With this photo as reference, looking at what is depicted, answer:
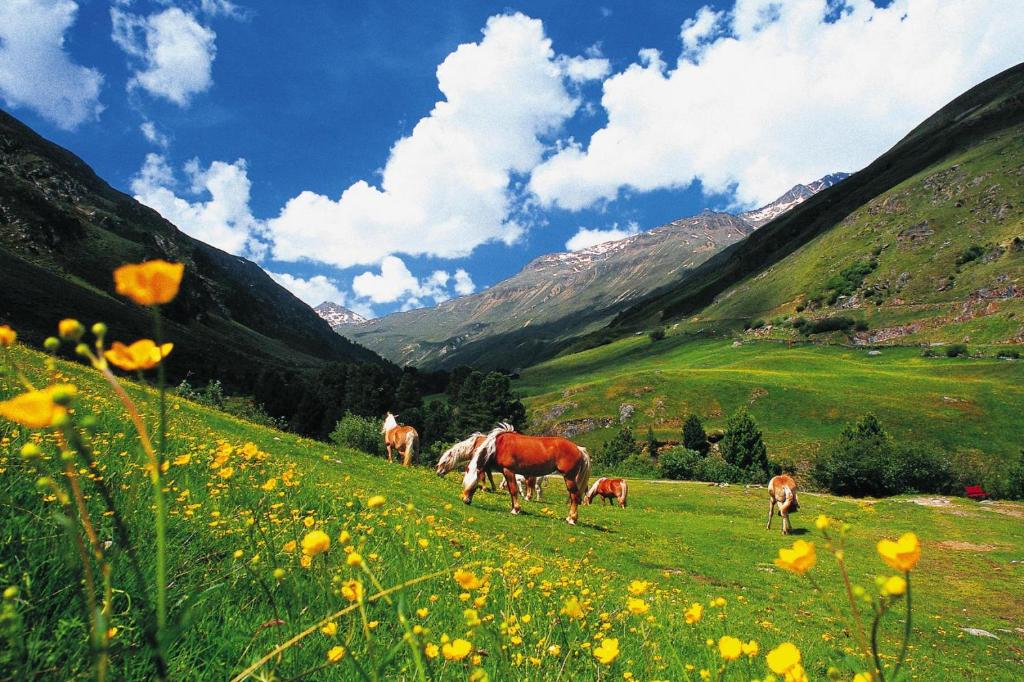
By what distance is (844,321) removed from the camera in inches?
5851

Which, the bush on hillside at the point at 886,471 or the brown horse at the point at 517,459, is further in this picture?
the bush on hillside at the point at 886,471

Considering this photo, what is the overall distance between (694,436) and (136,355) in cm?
9069

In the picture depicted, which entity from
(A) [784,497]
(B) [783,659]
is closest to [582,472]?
(A) [784,497]

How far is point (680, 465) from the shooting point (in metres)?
67.1

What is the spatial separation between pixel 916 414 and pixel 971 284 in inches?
3655

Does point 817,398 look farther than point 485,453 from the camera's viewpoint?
Yes

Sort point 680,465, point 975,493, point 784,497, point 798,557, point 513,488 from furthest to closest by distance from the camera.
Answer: point 680,465
point 975,493
point 784,497
point 513,488
point 798,557

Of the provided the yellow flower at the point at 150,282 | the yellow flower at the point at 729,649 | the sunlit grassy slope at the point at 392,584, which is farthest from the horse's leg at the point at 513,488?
the yellow flower at the point at 150,282

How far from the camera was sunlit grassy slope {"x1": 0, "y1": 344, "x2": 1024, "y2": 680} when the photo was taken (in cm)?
291

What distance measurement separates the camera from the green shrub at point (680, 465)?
66.6 m

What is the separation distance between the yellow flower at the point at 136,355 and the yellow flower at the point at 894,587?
82.6 inches

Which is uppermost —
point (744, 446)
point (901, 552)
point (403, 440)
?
point (901, 552)

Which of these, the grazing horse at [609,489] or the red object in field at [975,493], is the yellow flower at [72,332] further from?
the red object in field at [975,493]

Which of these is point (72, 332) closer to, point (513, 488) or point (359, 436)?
point (513, 488)
